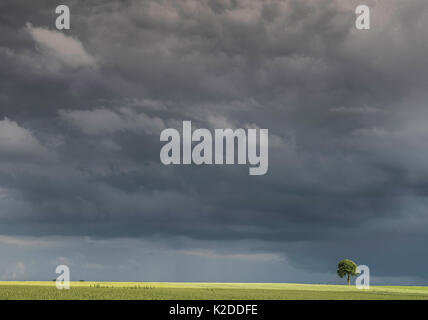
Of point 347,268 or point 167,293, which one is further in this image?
point 347,268

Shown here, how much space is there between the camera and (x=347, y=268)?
179 meters

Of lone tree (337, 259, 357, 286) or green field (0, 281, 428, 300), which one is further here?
lone tree (337, 259, 357, 286)

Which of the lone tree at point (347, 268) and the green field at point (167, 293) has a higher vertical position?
the lone tree at point (347, 268)

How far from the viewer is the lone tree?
178 meters

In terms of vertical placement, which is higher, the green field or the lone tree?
the lone tree

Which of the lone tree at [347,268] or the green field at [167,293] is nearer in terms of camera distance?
the green field at [167,293]

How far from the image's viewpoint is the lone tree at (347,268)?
178 meters
